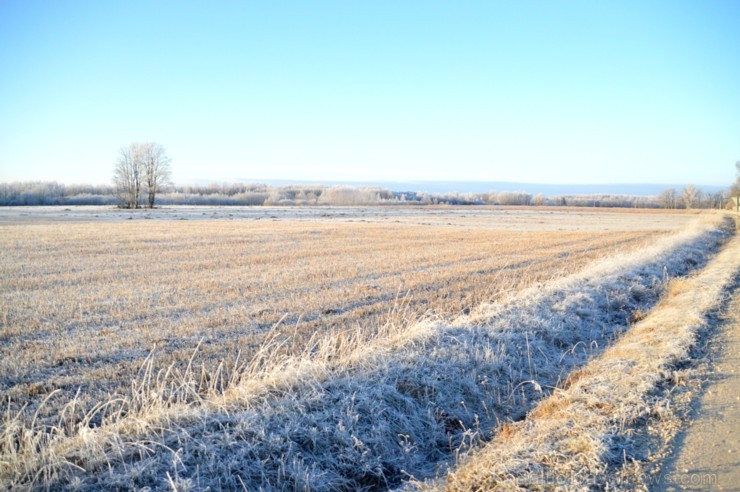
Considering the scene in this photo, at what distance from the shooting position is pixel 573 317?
1056cm

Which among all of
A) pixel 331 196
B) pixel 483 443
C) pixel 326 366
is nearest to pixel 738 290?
pixel 483 443

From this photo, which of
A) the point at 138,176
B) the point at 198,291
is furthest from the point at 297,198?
the point at 198,291

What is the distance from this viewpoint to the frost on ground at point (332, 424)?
4.61 metres

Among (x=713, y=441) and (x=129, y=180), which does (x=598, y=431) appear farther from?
(x=129, y=180)

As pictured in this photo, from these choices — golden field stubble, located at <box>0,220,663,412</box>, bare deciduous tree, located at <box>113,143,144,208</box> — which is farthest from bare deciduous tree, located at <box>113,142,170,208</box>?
golden field stubble, located at <box>0,220,663,412</box>

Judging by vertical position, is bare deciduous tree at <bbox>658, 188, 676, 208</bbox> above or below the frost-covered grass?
above

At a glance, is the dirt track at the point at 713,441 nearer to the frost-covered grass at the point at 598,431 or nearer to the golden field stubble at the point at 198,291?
the frost-covered grass at the point at 598,431

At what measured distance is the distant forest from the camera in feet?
333

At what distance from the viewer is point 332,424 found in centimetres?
548

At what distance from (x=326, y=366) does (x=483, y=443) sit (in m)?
2.35

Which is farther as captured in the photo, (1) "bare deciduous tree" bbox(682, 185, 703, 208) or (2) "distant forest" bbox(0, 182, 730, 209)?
(1) "bare deciduous tree" bbox(682, 185, 703, 208)

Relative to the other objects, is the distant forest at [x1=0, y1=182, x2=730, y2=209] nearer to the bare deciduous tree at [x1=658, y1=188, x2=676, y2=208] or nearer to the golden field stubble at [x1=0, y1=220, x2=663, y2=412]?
the bare deciduous tree at [x1=658, y1=188, x2=676, y2=208]

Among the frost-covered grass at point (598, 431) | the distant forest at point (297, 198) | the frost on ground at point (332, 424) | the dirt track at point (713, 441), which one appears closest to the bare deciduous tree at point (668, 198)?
the distant forest at point (297, 198)

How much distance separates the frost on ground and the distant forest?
102 m
